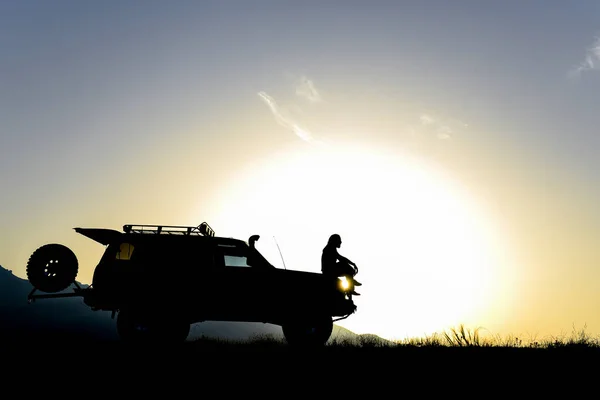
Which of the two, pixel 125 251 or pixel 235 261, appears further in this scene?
pixel 235 261

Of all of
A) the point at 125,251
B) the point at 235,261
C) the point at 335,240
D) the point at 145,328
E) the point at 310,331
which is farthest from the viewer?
the point at 335,240

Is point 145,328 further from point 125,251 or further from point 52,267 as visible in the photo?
point 52,267

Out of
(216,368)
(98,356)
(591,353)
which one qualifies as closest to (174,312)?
(98,356)

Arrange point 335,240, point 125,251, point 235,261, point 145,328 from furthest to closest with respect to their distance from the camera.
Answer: point 335,240, point 235,261, point 125,251, point 145,328

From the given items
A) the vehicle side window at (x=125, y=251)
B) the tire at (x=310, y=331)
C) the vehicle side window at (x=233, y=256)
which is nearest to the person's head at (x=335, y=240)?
the tire at (x=310, y=331)

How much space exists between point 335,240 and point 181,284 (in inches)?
136

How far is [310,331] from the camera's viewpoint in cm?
A: 1234

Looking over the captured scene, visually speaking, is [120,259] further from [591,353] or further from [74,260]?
[591,353]

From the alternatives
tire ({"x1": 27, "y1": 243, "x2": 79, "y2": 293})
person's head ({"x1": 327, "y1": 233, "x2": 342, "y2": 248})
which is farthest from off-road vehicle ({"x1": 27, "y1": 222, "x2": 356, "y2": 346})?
person's head ({"x1": 327, "y1": 233, "x2": 342, "y2": 248})

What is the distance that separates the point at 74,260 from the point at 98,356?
3.85 meters

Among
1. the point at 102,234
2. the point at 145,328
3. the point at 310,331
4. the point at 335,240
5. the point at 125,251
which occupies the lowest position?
the point at 145,328

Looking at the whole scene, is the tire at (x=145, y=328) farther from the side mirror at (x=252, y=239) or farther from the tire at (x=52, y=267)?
the side mirror at (x=252, y=239)

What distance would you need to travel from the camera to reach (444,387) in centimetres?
592

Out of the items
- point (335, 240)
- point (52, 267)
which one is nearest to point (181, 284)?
point (52, 267)
